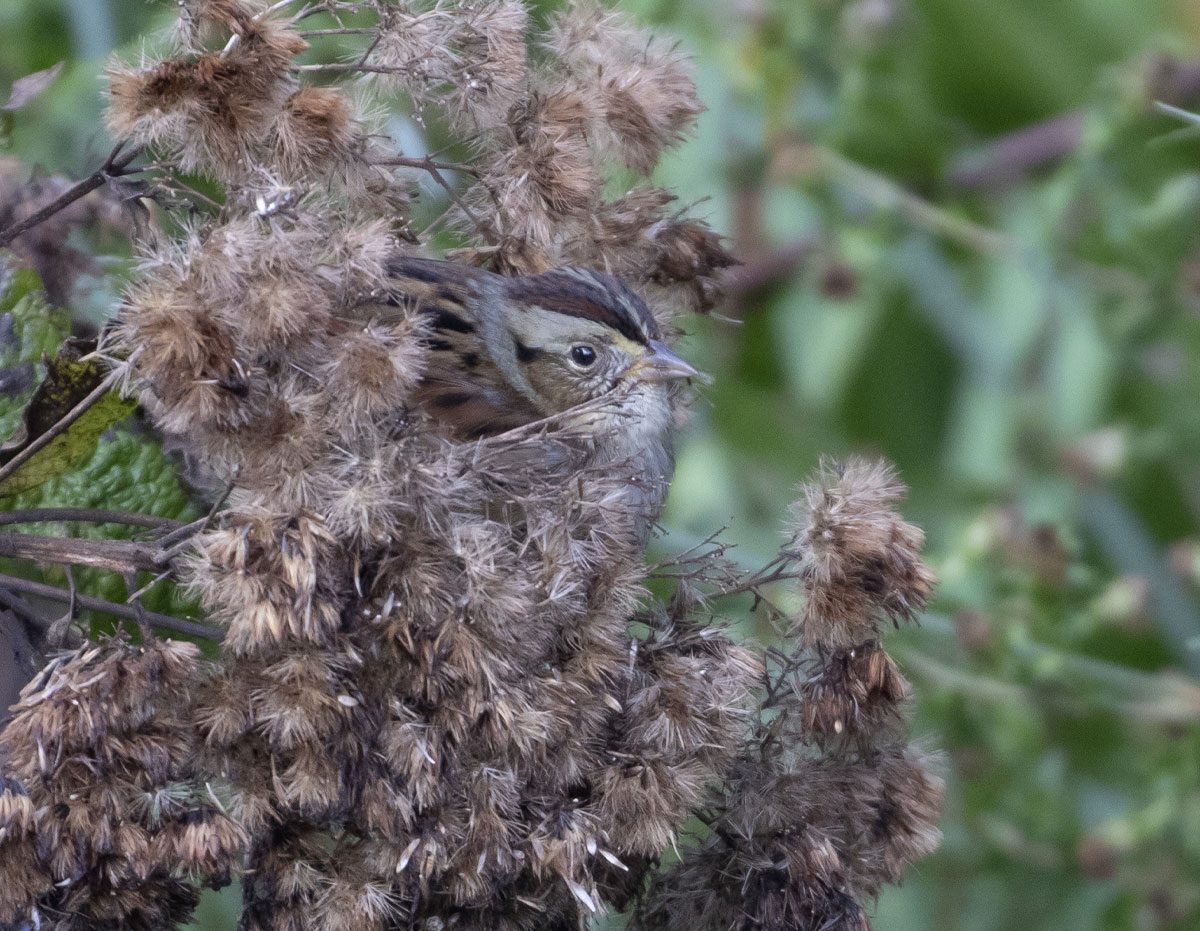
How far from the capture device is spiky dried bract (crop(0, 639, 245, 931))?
1.50 metres

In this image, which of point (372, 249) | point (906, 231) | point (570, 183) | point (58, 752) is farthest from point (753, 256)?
point (58, 752)

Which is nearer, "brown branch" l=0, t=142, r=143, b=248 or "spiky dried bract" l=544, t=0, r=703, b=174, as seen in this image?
"brown branch" l=0, t=142, r=143, b=248

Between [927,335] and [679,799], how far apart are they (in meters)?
3.53

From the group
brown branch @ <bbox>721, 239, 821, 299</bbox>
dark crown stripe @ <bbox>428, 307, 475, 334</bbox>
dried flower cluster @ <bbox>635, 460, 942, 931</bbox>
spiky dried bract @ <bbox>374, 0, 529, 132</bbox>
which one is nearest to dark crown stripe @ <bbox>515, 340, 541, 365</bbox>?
dark crown stripe @ <bbox>428, 307, 475, 334</bbox>

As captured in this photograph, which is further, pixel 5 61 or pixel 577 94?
pixel 5 61

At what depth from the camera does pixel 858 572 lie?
→ 178 cm

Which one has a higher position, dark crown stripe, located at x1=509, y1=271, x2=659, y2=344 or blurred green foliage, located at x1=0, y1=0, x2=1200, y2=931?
blurred green foliage, located at x1=0, y1=0, x2=1200, y2=931

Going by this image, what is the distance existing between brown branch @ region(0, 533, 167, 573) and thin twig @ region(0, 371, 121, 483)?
10 centimetres

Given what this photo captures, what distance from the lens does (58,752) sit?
4.94ft

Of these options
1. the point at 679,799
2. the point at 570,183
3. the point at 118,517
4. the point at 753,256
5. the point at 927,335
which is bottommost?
the point at 118,517

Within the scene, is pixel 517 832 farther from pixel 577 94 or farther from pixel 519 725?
pixel 577 94

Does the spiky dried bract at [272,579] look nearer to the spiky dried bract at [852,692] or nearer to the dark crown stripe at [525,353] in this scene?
the spiky dried bract at [852,692]

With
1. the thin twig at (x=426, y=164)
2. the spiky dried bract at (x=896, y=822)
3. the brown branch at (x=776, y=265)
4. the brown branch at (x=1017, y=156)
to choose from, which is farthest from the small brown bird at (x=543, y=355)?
the brown branch at (x=1017, y=156)

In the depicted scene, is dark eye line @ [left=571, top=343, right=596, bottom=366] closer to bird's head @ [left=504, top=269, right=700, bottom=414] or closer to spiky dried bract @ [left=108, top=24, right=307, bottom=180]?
bird's head @ [left=504, top=269, right=700, bottom=414]
